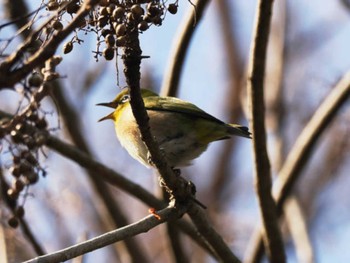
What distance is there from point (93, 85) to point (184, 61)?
1815 mm

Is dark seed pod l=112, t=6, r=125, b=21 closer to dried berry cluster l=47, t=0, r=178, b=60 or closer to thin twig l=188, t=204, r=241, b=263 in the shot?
dried berry cluster l=47, t=0, r=178, b=60

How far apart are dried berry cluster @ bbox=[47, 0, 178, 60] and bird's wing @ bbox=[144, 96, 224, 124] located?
1768 mm

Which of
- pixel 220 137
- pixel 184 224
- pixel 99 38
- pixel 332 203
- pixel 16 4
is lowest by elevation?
pixel 332 203

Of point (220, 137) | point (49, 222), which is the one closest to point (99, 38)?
point (220, 137)

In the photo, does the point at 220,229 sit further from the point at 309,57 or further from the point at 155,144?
the point at 155,144

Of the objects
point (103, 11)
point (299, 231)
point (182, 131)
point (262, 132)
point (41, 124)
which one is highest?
point (103, 11)

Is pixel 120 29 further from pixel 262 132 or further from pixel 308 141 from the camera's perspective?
pixel 308 141

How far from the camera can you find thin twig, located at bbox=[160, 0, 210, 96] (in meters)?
3.78

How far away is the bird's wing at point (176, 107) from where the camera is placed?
3825mm

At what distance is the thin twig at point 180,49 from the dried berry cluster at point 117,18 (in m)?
1.72

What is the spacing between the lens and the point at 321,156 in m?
7.20

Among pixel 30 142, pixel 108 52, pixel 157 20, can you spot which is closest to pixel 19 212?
pixel 30 142

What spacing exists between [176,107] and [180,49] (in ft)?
1.21

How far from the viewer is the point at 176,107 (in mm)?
3916
